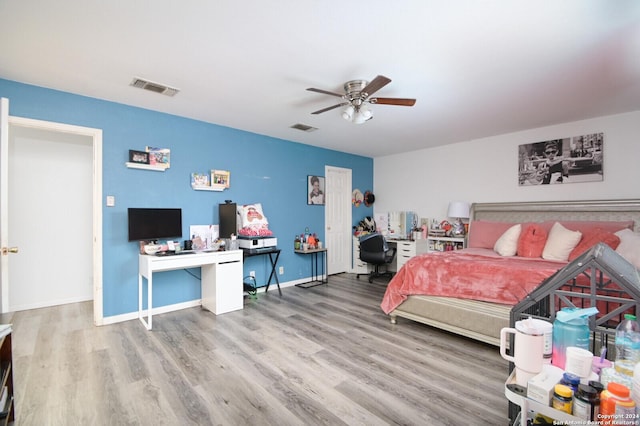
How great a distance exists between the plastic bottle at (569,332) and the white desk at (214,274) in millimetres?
3278

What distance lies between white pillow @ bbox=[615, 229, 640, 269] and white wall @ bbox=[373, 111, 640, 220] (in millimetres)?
1125

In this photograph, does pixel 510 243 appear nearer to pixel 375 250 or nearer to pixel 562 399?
pixel 375 250

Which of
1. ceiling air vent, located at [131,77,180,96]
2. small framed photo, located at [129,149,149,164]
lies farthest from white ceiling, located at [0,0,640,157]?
small framed photo, located at [129,149,149,164]

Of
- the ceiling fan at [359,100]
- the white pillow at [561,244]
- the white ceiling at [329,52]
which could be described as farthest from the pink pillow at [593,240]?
the ceiling fan at [359,100]

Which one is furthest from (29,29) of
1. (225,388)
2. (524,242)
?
(524,242)

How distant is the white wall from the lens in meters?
3.71

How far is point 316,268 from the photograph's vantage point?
5.40 metres

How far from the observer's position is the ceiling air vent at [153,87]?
280 cm

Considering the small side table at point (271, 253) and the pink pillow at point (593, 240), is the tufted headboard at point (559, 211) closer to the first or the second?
the pink pillow at point (593, 240)

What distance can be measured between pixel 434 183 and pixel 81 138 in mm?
5507

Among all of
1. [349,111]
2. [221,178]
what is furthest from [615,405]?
[221,178]

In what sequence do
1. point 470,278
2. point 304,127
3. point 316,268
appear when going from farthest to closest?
point 316,268, point 304,127, point 470,278

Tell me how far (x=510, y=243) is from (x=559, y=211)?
3.50 feet

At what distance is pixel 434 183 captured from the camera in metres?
5.52
